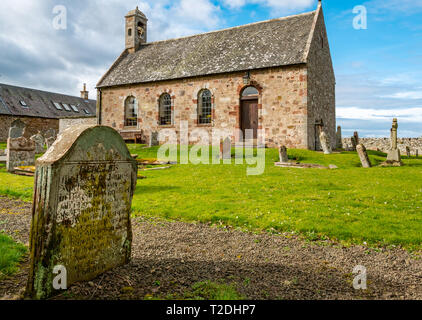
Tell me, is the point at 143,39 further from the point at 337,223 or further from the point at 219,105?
the point at 337,223

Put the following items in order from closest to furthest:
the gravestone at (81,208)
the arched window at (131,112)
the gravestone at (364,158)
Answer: the gravestone at (81,208) → the gravestone at (364,158) → the arched window at (131,112)

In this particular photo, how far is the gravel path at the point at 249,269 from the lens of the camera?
3.51 m

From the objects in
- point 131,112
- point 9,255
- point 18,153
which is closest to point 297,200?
point 9,255

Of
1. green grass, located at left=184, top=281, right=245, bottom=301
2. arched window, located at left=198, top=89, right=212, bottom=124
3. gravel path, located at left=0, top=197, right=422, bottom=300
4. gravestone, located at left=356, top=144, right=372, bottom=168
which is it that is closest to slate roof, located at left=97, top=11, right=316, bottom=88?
arched window, located at left=198, top=89, right=212, bottom=124

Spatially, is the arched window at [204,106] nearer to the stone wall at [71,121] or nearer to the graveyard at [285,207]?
the graveyard at [285,207]

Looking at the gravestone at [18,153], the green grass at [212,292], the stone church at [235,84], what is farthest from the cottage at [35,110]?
the green grass at [212,292]

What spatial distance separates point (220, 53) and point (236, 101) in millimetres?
4628

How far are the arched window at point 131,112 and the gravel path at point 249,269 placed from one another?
70.5 feet

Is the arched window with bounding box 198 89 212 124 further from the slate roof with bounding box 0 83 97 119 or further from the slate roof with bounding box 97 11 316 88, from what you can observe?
the slate roof with bounding box 0 83 97 119

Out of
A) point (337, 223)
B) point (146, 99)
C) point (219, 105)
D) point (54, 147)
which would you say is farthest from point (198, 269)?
point (146, 99)

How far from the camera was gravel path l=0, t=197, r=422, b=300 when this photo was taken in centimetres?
351

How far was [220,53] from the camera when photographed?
2391 centimetres

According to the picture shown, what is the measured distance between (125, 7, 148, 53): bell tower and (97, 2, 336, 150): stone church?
222 millimetres

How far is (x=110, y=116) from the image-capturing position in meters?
27.6
